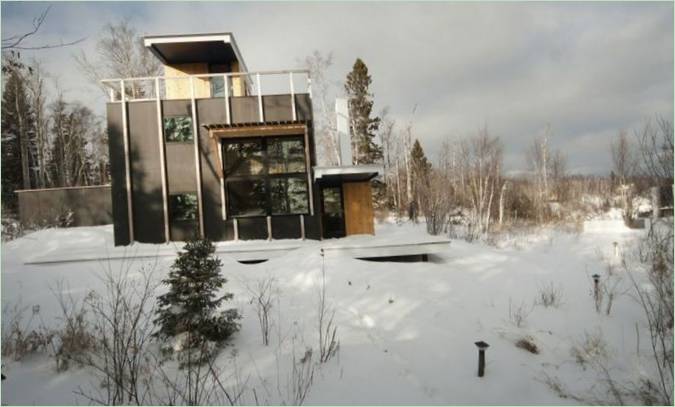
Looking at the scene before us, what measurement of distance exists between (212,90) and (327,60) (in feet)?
40.4

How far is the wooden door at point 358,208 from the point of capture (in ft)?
40.5

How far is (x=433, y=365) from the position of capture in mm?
3914

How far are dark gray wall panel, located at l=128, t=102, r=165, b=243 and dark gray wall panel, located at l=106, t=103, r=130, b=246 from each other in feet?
1.05

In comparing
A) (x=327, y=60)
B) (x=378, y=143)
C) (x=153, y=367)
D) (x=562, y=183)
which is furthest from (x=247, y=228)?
(x=562, y=183)

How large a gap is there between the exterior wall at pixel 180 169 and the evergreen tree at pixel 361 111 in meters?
16.0

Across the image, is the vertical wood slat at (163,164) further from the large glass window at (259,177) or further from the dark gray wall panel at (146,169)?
the large glass window at (259,177)

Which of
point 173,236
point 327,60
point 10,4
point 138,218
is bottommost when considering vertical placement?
point 173,236

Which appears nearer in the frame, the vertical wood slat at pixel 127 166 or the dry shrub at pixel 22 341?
the dry shrub at pixel 22 341

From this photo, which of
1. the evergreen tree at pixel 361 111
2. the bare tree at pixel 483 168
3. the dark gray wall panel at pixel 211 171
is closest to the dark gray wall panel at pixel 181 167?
the dark gray wall panel at pixel 211 171

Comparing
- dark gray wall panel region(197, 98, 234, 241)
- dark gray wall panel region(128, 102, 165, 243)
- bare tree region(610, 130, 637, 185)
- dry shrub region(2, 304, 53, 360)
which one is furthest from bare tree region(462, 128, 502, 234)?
dry shrub region(2, 304, 53, 360)

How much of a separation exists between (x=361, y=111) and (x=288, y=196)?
1802cm

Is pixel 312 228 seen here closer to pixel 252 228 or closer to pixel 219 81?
pixel 252 228

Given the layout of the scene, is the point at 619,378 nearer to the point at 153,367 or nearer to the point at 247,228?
the point at 153,367

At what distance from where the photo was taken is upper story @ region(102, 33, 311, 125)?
432 inches
